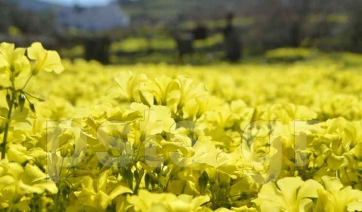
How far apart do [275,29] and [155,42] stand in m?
13.6

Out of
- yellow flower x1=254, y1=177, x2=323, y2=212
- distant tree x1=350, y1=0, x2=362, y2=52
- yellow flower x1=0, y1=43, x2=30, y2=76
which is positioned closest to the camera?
yellow flower x1=254, y1=177, x2=323, y2=212

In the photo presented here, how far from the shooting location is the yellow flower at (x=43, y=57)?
1.73m

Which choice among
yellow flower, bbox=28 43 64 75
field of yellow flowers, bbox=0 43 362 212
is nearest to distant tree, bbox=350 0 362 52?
field of yellow flowers, bbox=0 43 362 212

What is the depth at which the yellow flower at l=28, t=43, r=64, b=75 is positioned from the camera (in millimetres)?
1726

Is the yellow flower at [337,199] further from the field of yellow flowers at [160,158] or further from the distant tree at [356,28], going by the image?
the distant tree at [356,28]

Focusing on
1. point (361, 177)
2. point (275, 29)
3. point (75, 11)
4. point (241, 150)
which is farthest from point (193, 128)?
point (75, 11)

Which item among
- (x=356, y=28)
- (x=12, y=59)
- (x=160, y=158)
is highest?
(x=356, y=28)

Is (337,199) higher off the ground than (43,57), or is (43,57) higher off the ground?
(43,57)

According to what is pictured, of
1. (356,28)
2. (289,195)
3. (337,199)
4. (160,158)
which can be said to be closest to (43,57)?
(160,158)

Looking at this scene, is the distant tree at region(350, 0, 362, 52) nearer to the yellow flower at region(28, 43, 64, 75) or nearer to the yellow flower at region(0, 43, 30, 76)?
the yellow flower at region(28, 43, 64, 75)

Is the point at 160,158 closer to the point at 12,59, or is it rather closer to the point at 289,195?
the point at 289,195

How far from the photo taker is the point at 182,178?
Result: 1.46 m

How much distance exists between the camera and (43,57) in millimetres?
1747

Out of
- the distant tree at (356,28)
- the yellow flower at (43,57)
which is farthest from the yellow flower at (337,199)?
the distant tree at (356,28)
